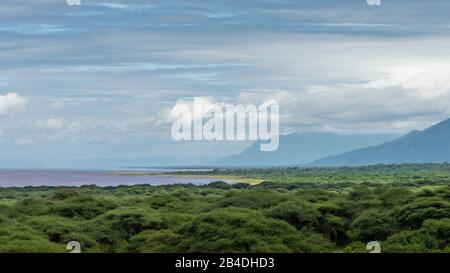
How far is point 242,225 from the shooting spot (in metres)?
30.5

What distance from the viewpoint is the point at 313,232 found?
41.2 m

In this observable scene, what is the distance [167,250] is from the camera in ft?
104

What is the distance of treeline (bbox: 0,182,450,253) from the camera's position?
30688 millimetres

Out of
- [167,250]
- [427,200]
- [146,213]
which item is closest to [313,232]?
[427,200]

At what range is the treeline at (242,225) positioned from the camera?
30688 mm

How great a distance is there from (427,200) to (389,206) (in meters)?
7.25
